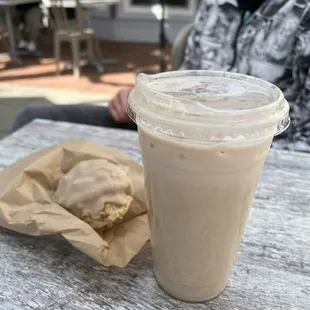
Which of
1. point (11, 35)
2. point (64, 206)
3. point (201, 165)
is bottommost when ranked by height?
point (11, 35)

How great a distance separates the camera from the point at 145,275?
1.74 feet

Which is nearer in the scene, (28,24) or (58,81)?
(58,81)

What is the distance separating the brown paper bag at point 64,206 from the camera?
54 cm

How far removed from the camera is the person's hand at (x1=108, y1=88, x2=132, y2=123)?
1237 mm

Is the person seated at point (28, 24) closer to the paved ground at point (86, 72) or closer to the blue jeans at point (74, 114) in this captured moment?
the paved ground at point (86, 72)

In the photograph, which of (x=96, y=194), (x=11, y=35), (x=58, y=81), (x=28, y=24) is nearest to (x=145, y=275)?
(x=96, y=194)

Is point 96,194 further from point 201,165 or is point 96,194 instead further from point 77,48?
point 77,48

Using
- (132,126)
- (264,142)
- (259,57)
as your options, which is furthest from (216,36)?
(264,142)

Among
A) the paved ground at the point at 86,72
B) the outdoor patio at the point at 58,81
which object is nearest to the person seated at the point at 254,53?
the outdoor patio at the point at 58,81

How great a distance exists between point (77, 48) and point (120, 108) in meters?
3.37

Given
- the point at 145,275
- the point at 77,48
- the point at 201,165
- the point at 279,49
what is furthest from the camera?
the point at 77,48

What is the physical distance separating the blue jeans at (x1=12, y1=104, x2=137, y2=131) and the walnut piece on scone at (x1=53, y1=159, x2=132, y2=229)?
739mm

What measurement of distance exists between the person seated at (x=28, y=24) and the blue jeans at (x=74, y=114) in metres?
4.15

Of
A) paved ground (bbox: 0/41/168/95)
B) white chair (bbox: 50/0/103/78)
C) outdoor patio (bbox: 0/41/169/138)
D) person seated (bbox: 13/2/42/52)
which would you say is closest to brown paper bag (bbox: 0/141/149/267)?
outdoor patio (bbox: 0/41/169/138)
